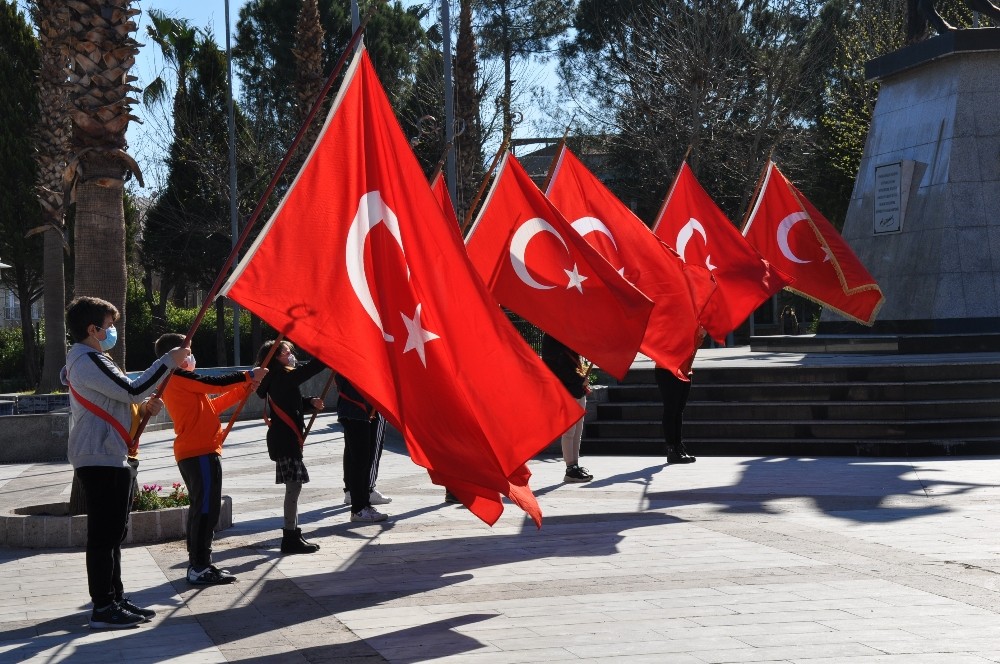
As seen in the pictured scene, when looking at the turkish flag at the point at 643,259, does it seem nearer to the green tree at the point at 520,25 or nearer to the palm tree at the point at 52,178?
the palm tree at the point at 52,178

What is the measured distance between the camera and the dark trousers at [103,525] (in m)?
6.22

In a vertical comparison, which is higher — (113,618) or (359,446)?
(359,446)

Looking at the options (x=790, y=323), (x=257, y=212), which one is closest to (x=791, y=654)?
(x=257, y=212)

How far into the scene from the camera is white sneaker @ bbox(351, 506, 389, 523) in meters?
9.73

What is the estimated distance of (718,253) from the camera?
12.8 meters

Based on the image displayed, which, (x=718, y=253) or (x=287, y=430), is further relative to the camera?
(x=718, y=253)

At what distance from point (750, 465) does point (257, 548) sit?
5986 mm

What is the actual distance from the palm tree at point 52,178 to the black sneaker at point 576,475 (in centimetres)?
1164

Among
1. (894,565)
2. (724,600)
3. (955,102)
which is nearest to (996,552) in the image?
(894,565)

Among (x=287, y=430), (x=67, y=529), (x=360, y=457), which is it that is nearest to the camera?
(x=287, y=430)

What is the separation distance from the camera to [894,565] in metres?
7.36

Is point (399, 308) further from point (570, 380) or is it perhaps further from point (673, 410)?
point (673, 410)

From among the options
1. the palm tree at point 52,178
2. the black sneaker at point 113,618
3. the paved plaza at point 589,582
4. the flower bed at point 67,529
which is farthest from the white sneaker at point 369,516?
the palm tree at point 52,178

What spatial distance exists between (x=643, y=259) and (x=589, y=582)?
4273 millimetres
